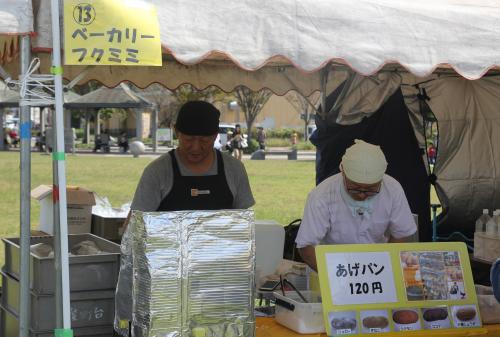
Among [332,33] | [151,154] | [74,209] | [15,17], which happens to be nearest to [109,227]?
[74,209]

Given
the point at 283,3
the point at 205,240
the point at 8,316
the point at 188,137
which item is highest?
the point at 283,3

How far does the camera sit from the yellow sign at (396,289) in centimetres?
301

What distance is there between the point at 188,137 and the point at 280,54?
736 millimetres

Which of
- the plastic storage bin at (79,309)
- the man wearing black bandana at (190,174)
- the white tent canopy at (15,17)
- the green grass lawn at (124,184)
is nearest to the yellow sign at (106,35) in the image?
the white tent canopy at (15,17)

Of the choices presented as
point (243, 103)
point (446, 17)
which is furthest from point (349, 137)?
point (243, 103)

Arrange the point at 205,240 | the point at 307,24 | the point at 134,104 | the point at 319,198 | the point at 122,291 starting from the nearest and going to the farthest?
the point at 205,240 → the point at 122,291 → the point at 307,24 → the point at 319,198 → the point at 134,104

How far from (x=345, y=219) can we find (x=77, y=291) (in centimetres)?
135

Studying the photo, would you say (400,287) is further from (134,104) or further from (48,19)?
(134,104)

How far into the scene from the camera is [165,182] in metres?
3.66

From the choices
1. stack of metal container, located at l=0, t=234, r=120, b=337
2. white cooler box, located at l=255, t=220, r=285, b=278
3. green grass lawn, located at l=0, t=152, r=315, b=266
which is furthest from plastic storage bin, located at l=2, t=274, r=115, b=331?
green grass lawn, located at l=0, t=152, r=315, b=266

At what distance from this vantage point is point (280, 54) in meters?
3.17

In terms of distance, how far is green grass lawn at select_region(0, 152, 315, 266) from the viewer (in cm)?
1152

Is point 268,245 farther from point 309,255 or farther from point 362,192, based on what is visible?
point 362,192

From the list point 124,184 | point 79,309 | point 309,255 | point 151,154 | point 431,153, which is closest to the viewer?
point 309,255
